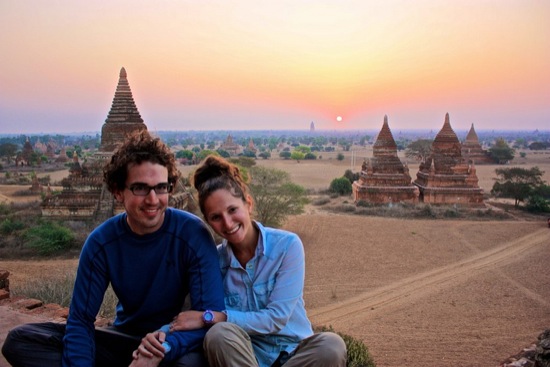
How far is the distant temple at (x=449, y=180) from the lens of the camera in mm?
22609

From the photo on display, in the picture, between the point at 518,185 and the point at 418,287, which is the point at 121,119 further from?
the point at 518,185

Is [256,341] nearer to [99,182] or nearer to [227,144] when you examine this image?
[99,182]

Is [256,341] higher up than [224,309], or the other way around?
[224,309]

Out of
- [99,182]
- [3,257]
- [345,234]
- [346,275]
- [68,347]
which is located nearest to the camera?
[68,347]

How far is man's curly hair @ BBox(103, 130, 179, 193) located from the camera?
9.06ft

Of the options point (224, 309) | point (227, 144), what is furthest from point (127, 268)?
point (227, 144)

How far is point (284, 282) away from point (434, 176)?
2218 cm

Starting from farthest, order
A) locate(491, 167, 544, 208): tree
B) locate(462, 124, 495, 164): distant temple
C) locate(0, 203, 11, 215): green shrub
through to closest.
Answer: locate(462, 124, 495, 164): distant temple, locate(491, 167, 544, 208): tree, locate(0, 203, 11, 215): green shrub

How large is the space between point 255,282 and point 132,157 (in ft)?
3.69

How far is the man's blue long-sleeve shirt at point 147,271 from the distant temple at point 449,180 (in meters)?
21.9

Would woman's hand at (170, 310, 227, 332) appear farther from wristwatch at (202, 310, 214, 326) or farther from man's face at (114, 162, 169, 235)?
man's face at (114, 162, 169, 235)

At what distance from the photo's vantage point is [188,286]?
2861 mm

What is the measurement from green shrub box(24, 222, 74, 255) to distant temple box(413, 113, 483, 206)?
17.4 metres

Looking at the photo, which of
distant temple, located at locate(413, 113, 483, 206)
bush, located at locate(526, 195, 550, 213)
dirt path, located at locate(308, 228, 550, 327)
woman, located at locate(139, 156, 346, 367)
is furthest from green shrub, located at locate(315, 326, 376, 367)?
bush, located at locate(526, 195, 550, 213)
